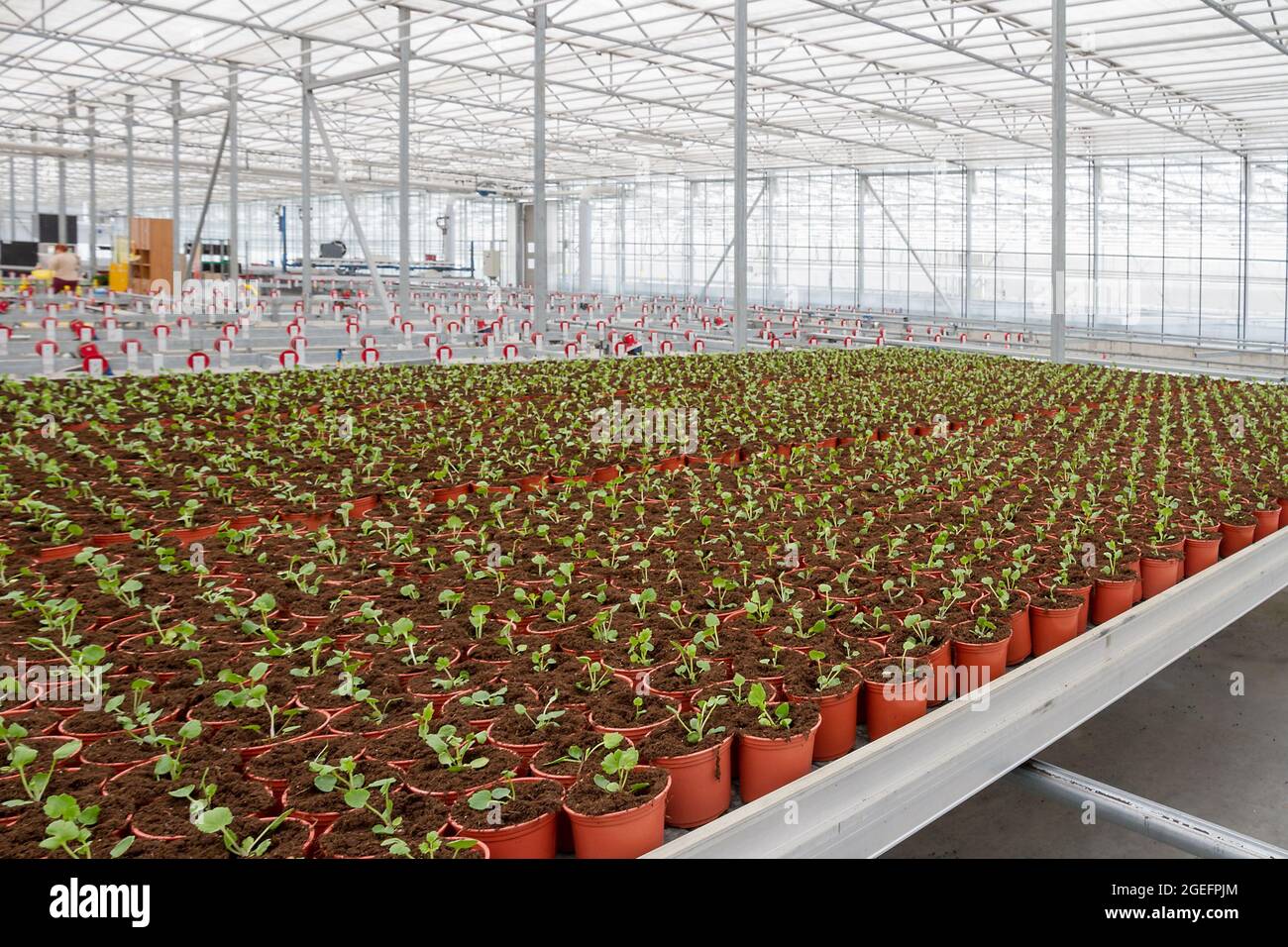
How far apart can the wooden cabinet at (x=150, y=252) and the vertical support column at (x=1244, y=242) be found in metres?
22.3

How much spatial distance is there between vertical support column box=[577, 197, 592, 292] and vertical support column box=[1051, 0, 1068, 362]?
27.8 meters

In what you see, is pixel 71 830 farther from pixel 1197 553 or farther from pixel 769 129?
pixel 769 129

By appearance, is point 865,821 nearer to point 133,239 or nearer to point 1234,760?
point 1234,760

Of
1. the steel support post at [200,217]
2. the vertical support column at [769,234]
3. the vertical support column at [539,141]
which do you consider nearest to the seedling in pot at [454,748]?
the vertical support column at [539,141]

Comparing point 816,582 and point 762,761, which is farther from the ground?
point 816,582

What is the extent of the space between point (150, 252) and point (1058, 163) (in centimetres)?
1684

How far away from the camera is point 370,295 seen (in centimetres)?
3294

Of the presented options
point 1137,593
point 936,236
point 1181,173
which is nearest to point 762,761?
point 1137,593

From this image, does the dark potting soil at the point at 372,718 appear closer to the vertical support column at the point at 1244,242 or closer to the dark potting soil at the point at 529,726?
the dark potting soil at the point at 529,726

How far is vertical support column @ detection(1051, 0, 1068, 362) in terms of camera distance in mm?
11078

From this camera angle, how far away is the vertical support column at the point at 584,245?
1532 inches

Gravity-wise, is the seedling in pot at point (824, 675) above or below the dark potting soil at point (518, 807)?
above

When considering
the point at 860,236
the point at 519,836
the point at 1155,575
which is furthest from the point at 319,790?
the point at 860,236
